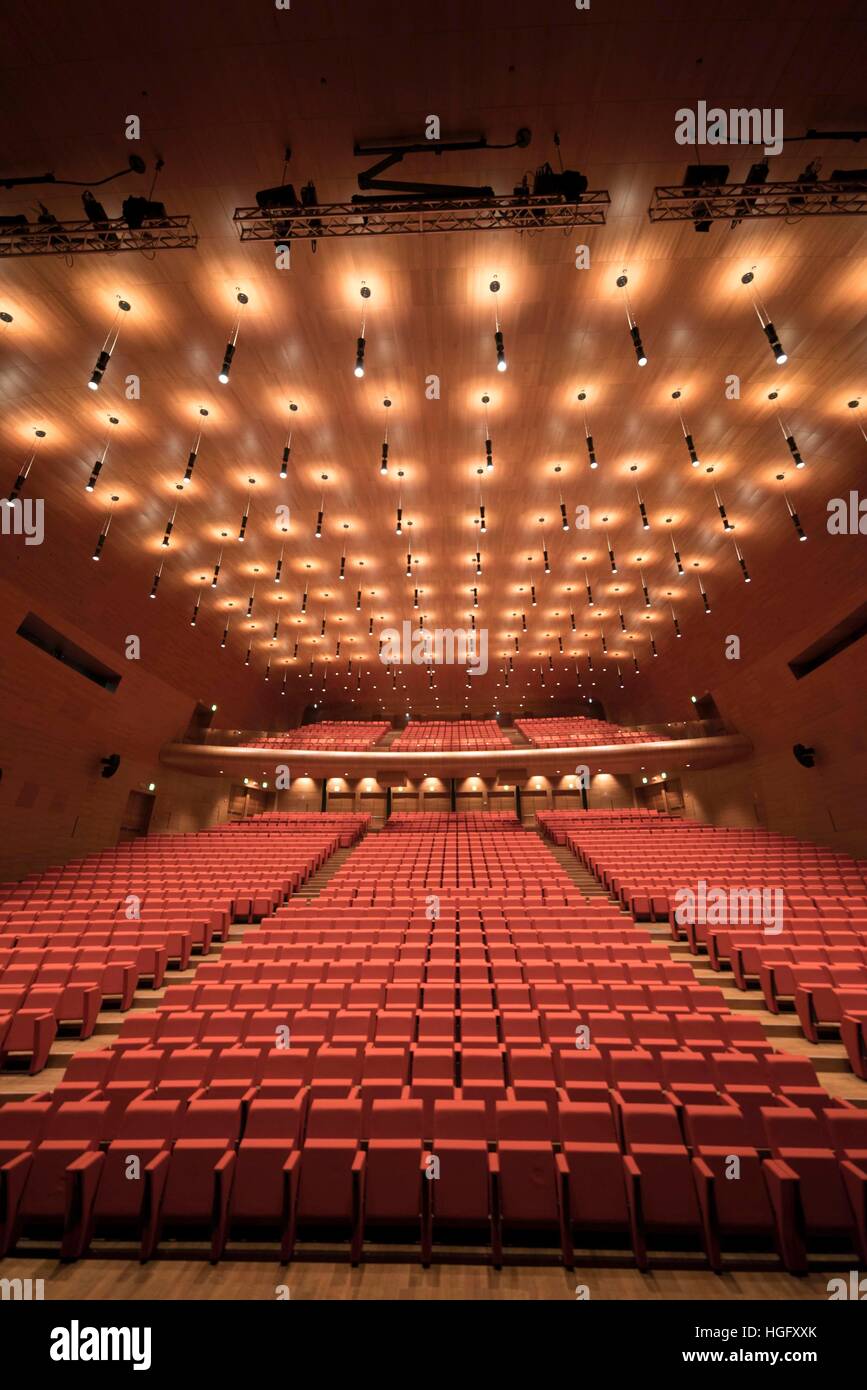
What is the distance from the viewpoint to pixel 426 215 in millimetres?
5582

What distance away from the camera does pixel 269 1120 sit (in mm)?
3096

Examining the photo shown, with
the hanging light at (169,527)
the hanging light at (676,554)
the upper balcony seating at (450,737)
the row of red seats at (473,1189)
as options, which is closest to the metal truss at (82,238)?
the hanging light at (169,527)

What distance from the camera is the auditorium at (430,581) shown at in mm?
2781

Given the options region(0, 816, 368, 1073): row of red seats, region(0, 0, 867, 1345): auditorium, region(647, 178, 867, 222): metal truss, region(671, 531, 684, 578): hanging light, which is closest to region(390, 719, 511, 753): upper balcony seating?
region(0, 0, 867, 1345): auditorium

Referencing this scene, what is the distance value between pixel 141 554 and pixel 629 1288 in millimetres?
11888

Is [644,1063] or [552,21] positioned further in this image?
[552,21]

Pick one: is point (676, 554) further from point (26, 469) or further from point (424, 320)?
point (26, 469)

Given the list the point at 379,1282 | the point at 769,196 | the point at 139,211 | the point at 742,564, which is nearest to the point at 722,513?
the point at 742,564

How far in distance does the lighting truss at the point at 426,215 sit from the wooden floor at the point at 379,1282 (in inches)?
273

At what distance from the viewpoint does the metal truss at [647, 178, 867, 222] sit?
499cm

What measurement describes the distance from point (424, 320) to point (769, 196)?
3587mm

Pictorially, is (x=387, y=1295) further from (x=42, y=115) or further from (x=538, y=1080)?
(x=42, y=115)

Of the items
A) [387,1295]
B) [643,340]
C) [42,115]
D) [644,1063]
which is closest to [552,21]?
[643,340]

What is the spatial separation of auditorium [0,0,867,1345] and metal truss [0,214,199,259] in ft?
0.17
